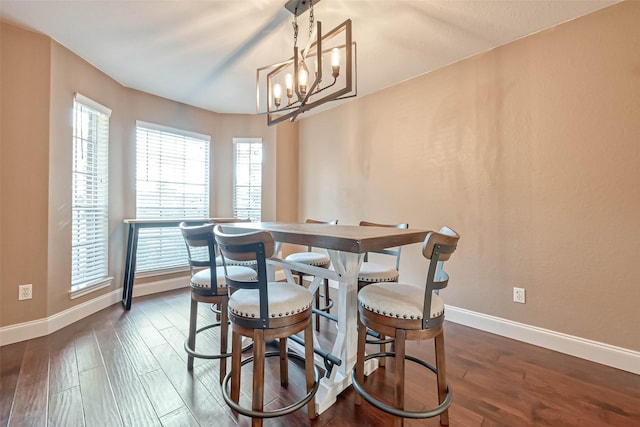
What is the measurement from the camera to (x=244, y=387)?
166 centimetres

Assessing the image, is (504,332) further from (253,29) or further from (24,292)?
(24,292)

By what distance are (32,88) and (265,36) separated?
1980 mm

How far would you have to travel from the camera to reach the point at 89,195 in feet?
9.35

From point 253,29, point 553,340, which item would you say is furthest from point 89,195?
point 553,340

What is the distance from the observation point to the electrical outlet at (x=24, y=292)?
2262 millimetres

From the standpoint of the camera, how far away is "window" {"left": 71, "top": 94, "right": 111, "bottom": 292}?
2.68 m

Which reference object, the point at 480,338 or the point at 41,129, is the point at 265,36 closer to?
the point at 41,129

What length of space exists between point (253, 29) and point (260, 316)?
7.09 ft

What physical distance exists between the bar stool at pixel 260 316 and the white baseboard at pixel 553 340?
1.85m

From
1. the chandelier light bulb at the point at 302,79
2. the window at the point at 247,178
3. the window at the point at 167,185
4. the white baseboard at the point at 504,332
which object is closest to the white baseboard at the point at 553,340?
the white baseboard at the point at 504,332

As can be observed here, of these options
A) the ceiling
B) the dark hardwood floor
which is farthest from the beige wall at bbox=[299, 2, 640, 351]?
the dark hardwood floor

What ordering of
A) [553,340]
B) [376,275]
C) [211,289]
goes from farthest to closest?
[553,340], [376,275], [211,289]

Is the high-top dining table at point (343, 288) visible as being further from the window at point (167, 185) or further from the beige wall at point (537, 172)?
the window at point (167, 185)

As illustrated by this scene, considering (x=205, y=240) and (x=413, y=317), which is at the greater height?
(x=205, y=240)
